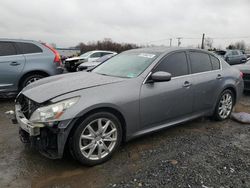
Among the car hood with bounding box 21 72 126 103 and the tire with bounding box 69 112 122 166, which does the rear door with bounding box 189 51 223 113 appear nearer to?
the car hood with bounding box 21 72 126 103

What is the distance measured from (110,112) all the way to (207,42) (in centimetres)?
6257

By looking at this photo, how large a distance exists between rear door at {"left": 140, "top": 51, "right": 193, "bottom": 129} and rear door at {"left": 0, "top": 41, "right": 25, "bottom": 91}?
12.8 ft

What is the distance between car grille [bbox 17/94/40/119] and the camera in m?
2.65

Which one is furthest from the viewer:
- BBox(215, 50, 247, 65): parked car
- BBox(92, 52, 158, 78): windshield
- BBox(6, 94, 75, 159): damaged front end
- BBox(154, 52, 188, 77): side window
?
BBox(215, 50, 247, 65): parked car

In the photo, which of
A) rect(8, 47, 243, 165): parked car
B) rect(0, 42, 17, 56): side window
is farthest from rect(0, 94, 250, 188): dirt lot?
rect(0, 42, 17, 56): side window

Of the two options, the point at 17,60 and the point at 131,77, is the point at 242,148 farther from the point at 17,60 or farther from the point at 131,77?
A: the point at 17,60

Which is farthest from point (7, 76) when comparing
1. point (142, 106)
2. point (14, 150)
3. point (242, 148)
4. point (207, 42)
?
point (207, 42)

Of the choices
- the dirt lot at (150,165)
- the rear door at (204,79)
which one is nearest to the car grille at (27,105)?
the dirt lot at (150,165)

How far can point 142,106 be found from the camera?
3.06 metres

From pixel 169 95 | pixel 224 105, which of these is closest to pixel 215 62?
pixel 224 105

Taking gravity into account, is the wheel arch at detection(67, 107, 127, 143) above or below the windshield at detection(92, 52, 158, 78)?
below

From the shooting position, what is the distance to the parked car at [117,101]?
2523mm

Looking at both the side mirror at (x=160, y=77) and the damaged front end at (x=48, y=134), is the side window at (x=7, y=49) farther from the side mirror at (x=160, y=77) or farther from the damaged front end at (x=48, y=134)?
the side mirror at (x=160, y=77)

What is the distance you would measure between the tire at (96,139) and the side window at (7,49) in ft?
13.7
